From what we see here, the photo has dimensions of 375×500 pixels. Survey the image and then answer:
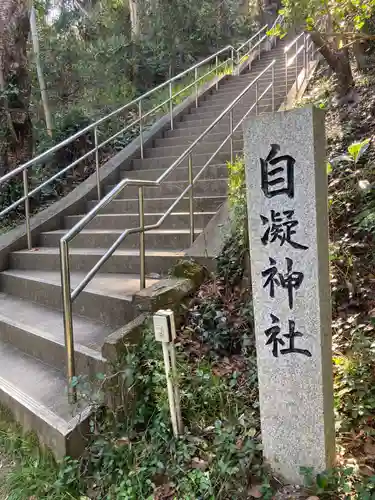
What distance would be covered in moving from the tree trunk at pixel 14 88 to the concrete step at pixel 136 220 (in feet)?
6.84

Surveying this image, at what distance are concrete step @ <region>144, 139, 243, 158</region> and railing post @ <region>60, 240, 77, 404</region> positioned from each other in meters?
3.74

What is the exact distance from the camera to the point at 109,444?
2439 millimetres

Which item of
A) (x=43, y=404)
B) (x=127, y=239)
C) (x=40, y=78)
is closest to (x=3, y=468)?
(x=43, y=404)

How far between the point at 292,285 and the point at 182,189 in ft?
11.1

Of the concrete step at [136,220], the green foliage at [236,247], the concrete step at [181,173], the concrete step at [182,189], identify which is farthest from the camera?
the concrete step at [181,173]

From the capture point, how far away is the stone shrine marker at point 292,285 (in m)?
1.93

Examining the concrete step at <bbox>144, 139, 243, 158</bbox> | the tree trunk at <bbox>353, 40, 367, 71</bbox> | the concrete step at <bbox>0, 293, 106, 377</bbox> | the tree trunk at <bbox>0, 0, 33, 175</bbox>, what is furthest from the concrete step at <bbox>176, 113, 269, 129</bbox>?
the concrete step at <bbox>0, 293, 106, 377</bbox>

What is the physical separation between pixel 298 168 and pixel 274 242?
372mm

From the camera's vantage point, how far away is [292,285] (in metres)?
2.00

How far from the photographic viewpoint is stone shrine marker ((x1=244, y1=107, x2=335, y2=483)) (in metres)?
1.93

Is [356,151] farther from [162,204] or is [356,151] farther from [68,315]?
[68,315]

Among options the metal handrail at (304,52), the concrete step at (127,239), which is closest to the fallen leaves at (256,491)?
the concrete step at (127,239)

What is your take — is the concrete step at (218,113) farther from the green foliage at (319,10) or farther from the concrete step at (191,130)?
the green foliage at (319,10)

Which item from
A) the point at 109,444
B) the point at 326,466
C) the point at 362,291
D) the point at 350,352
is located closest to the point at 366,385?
the point at 350,352
